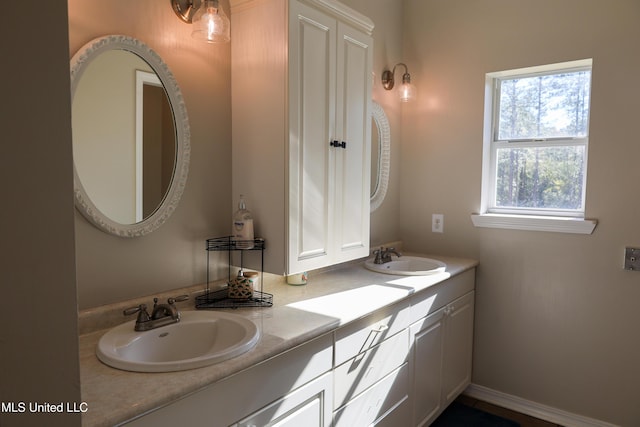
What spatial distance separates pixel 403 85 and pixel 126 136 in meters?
1.85

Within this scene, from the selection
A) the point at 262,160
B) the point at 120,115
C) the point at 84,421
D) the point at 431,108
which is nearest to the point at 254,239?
the point at 262,160

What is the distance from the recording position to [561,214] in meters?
2.52

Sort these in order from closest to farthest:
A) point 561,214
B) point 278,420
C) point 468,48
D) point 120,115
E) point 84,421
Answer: point 84,421
point 278,420
point 120,115
point 561,214
point 468,48

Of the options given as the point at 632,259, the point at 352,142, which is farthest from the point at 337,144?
the point at 632,259

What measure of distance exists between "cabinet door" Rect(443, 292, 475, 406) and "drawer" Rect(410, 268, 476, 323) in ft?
0.17

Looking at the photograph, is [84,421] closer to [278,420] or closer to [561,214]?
[278,420]

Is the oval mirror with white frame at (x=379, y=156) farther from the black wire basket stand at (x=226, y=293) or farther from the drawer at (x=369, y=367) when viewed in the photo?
the black wire basket stand at (x=226, y=293)

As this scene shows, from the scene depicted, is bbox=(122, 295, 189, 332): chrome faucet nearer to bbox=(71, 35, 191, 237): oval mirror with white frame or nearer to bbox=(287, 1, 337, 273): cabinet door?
bbox=(71, 35, 191, 237): oval mirror with white frame

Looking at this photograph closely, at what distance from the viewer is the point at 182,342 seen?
1464mm

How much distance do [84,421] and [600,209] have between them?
8.25ft

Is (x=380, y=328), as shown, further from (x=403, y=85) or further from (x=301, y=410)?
(x=403, y=85)

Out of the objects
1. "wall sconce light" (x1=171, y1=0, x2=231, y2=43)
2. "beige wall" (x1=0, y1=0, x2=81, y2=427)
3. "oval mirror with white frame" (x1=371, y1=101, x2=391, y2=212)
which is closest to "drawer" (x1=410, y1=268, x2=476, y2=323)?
"oval mirror with white frame" (x1=371, y1=101, x2=391, y2=212)

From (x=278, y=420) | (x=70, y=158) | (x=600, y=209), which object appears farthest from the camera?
(x=600, y=209)

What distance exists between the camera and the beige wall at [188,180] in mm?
1417
